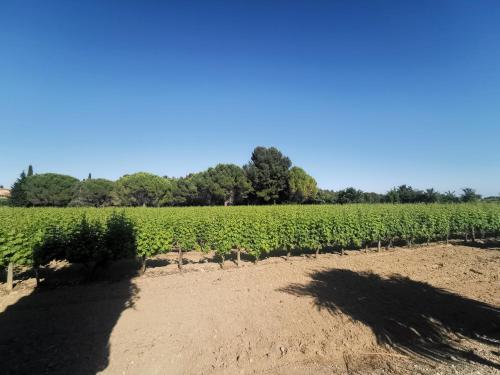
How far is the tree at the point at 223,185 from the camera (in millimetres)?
49125

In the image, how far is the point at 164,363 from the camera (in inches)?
199

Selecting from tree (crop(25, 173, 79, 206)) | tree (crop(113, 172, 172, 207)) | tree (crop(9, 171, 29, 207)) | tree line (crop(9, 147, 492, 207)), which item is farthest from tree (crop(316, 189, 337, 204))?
tree (crop(9, 171, 29, 207))

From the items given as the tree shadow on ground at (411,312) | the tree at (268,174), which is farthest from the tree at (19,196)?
the tree shadow on ground at (411,312)

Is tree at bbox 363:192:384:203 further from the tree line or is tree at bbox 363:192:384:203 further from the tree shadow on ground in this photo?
the tree shadow on ground

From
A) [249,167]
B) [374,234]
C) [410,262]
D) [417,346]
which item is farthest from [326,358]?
[249,167]

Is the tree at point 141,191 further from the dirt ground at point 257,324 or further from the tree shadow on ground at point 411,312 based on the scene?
the tree shadow on ground at point 411,312

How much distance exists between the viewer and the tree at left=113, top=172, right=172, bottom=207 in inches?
1986

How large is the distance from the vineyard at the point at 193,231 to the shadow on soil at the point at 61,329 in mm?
1354

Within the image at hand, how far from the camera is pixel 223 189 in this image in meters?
49.1

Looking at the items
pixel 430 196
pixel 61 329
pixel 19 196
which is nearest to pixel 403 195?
pixel 430 196

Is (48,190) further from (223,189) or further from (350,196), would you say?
(350,196)

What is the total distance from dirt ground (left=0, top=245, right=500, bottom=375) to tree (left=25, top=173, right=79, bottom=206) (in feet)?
165

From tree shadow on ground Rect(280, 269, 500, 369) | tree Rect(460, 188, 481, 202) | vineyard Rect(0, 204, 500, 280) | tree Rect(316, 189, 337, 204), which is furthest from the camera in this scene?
tree Rect(316, 189, 337, 204)

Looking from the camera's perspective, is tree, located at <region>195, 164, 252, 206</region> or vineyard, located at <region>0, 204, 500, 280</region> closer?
vineyard, located at <region>0, 204, 500, 280</region>
